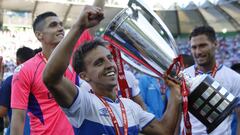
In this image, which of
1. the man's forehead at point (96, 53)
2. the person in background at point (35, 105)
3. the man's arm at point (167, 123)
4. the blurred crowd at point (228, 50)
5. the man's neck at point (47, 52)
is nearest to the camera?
the man's forehead at point (96, 53)

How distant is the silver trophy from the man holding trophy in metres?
1.14

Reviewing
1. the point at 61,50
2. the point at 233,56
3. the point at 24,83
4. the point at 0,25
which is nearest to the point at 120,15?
the point at 61,50

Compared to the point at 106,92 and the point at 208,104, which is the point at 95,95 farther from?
the point at 208,104

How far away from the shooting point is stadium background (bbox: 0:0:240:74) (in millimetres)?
17141

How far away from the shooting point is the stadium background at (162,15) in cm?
1714

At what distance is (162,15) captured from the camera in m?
19.5

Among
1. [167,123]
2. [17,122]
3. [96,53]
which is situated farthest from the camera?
[17,122]

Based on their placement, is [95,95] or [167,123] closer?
[95,95]

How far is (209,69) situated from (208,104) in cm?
134

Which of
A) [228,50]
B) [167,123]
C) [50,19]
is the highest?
[228,50]

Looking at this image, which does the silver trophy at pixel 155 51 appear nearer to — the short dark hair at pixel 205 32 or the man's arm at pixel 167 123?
the man's arm at pixel 167 123

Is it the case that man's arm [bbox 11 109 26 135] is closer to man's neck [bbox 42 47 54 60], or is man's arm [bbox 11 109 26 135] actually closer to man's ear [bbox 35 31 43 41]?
man's neck [bbox 42 47 54 60]

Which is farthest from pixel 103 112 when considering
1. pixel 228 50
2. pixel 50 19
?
pixel 228 50

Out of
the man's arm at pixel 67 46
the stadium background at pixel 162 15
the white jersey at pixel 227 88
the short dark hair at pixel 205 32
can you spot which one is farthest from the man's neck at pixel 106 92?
the stadium background at pixel 162 15
